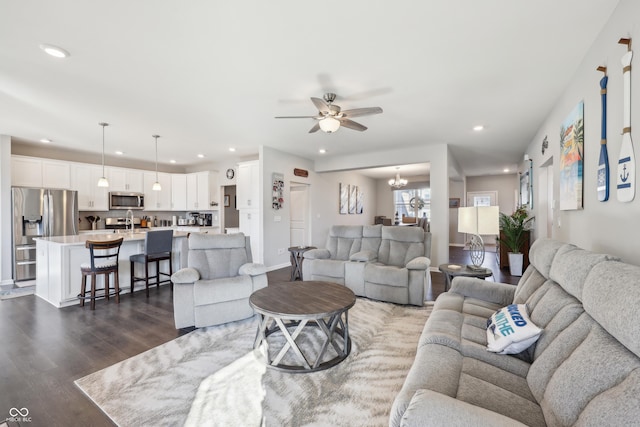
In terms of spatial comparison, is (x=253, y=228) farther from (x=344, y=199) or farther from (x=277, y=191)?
(x=344, y=199)

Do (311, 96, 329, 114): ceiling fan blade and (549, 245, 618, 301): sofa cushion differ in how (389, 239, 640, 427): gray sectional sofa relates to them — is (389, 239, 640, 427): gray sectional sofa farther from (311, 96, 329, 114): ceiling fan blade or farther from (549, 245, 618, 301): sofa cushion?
(311, 96, 329, 114): ceiling fan blade

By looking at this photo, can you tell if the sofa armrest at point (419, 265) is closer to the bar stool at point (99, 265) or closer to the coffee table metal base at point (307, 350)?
the coffee table metal base at point (307, 350)

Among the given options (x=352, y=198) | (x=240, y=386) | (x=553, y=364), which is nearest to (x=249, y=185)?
(x=352, y=198)

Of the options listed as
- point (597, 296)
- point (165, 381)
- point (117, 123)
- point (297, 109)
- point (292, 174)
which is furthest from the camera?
point (292, 174)

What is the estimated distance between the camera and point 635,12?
163 centimetres

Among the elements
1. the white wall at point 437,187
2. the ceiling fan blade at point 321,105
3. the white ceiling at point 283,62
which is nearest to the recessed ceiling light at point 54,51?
the white ceiling at point 283,62

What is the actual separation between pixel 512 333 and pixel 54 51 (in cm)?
389

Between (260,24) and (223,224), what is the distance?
607cm

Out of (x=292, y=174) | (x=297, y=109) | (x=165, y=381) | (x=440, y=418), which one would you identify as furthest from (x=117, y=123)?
(x=440, y=418)

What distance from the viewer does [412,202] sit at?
35.8 feet

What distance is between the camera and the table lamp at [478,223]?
291 centimetres

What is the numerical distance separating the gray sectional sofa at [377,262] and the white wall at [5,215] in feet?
17.0

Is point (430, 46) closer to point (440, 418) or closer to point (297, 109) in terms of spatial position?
point (297, 109)

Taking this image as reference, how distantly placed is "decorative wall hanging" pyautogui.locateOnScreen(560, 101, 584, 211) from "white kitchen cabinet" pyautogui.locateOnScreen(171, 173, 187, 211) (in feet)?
25.4
